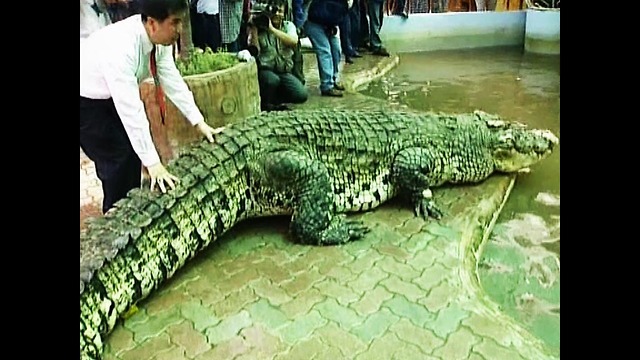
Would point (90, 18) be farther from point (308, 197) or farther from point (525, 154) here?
point (525, 154)

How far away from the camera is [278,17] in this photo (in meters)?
1.91

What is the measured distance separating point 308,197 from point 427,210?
381 millimetres

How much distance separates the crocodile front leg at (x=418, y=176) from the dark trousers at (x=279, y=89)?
15.6 inches

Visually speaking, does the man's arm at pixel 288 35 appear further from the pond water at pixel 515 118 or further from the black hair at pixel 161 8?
the black hair at pixel 161 8

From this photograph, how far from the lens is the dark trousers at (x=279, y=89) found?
1.95 meters

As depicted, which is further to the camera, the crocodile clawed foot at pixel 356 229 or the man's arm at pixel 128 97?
the crocodile clawed foot at pixel 356 229

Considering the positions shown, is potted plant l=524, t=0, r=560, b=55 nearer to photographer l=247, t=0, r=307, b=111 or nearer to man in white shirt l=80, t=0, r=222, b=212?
photographer l=247, t=0, r=307, b=111

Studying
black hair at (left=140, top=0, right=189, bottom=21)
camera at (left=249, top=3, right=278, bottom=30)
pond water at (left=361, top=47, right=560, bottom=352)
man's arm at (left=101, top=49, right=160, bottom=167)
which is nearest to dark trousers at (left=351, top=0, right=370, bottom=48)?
pond water at (left=361, top=47, right=560, bottom=352)

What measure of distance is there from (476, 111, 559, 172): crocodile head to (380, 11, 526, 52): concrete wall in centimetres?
30

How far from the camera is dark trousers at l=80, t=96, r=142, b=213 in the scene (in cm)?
148

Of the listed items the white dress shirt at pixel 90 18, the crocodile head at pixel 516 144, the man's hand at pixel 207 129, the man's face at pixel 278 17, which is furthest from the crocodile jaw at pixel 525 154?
the white dress shirt at pixel 90 18
